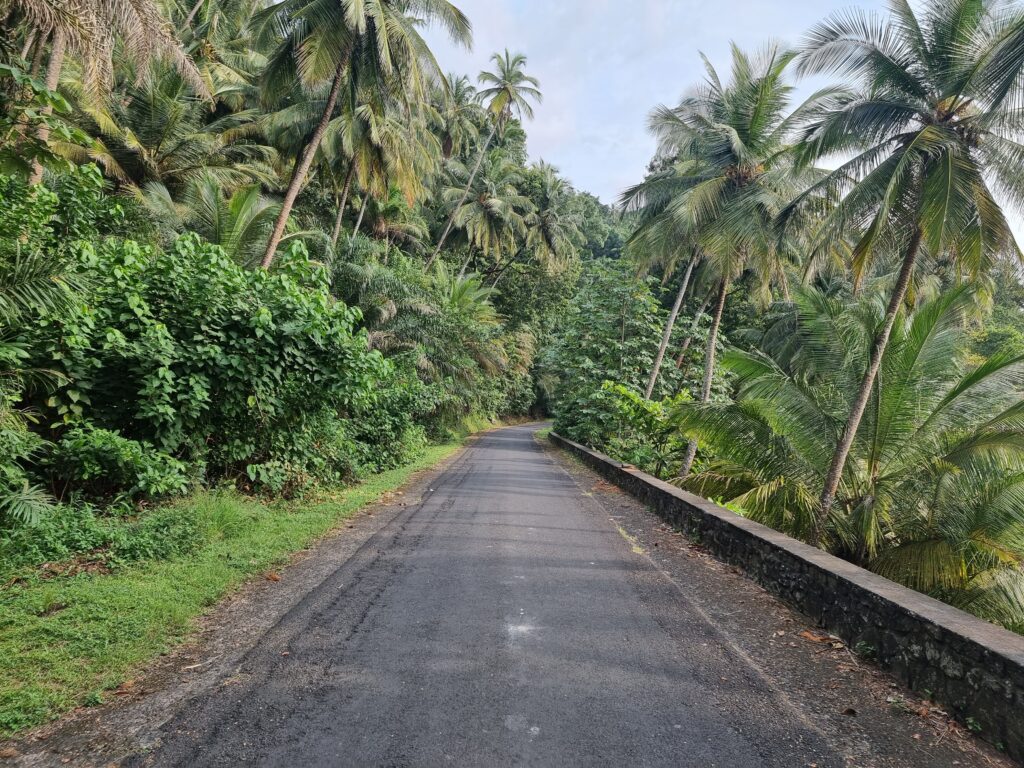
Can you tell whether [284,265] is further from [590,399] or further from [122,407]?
[590,399]

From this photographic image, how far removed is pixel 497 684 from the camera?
316 centimetres

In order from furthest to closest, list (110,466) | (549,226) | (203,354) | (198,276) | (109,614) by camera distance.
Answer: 1. (549,226)
2. (198,276)
3. (203,354)
4. (110,466)
5. (109,614)

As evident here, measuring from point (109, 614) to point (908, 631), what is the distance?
5082 millimetres

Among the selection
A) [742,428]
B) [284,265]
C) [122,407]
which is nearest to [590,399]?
[742,428]

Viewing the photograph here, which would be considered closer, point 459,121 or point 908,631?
point 908,631

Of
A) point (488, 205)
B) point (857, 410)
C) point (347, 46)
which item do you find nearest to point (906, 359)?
point (857, 410)

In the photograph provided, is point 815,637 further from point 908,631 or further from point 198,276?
point 198,276

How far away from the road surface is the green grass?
0.67 meters

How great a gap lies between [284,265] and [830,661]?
7.58m

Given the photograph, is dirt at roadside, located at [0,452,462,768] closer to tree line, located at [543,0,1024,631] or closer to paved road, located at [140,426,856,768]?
paved road, located at [140,426,856,768]

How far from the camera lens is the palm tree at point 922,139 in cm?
630

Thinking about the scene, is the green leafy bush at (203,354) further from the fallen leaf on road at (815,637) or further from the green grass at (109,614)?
the fallen leaf on road at (815,637)

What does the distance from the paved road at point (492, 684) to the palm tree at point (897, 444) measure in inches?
119

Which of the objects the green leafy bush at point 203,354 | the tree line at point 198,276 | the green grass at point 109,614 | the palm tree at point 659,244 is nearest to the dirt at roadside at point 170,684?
the green grass at point 109,614
